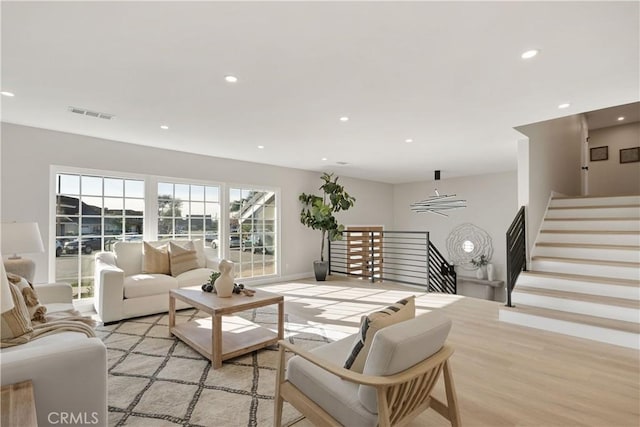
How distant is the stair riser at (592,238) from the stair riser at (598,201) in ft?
2.82

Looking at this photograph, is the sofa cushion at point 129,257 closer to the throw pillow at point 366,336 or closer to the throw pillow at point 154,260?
the throw pillow at point 154,260

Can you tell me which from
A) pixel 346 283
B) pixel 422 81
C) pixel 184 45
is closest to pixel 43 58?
pixel 184 45

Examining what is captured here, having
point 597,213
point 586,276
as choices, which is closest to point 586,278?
point 586,276

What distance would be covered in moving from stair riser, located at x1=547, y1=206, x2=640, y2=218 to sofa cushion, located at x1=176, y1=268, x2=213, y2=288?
5.52 metres

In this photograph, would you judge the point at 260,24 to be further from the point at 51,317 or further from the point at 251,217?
the point at 251,217

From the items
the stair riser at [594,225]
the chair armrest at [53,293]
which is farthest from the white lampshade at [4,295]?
the stair riser at [594,225]

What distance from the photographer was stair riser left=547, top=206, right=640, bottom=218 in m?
4.51

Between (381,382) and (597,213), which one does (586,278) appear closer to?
(597,213)

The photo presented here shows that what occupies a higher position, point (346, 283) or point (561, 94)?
point (561, 94)

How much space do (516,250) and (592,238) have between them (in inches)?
48.4

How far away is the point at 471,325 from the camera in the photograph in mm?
3619

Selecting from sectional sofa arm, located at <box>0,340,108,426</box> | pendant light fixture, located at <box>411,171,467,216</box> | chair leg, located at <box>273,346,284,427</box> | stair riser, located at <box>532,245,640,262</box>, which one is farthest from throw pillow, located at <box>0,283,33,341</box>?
pendant light fixture, located at <box>411,171,467,216</box>

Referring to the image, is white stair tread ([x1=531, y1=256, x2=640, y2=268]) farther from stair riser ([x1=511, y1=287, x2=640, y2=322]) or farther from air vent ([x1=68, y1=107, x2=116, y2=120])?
air vent ([x1=68, y1=107, x2=116, y2=120])

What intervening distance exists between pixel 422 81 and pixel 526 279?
3.18m
